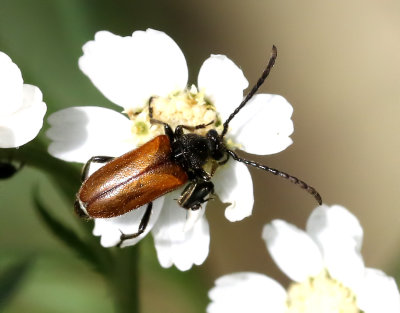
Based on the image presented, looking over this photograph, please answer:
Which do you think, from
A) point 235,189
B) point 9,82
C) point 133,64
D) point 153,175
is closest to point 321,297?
point 235,189

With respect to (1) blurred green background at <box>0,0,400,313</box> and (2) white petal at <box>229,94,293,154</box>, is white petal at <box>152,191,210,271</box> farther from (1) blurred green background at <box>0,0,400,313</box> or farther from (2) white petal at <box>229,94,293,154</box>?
(1) blurred green background at <box>0,0,400,313</box>

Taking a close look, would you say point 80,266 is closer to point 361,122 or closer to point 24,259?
point 24,259

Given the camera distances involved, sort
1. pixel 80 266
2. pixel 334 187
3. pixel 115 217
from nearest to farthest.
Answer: pixel 115 217 → pixel 80 266 → pixel 334 187

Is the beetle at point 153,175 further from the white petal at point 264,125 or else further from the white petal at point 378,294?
the white petal at point 378,294

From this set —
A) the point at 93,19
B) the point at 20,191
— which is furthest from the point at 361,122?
the point at 20,191

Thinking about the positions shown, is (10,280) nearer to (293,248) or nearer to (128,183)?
(128,183)

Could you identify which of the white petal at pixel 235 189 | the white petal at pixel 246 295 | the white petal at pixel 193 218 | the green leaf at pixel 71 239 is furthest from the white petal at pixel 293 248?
the green leaf at pixel 71 239
